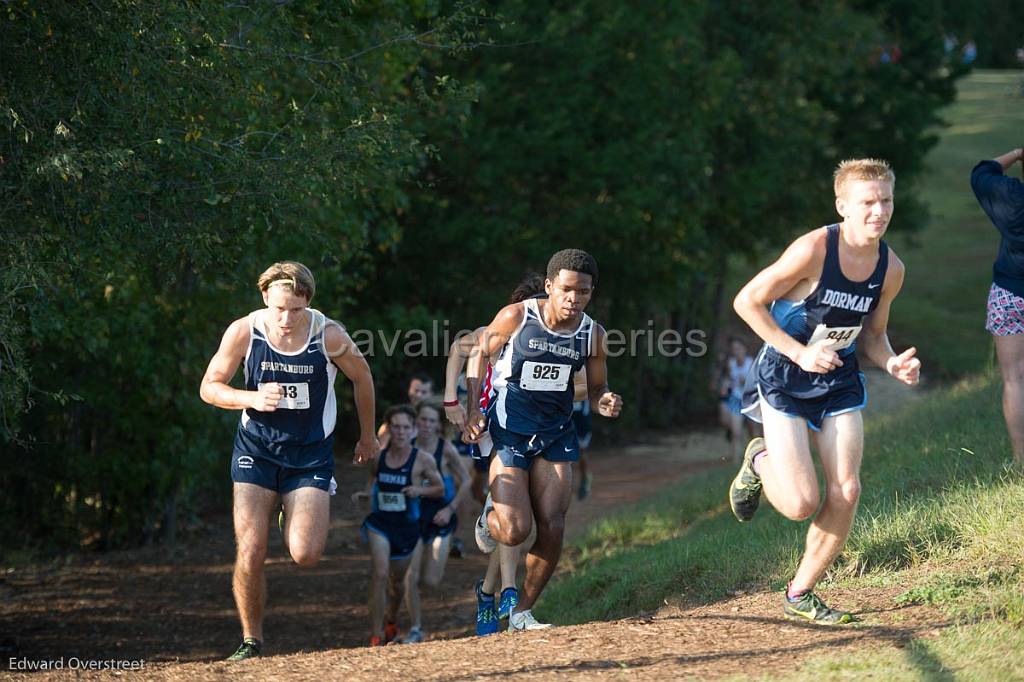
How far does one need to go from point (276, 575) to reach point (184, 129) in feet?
19.7

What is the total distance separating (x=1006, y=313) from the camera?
25.7 feet

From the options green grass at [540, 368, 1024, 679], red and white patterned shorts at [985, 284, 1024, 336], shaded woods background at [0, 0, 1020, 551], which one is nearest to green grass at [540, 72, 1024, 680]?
green grass at [540, 368, 1024, 679]

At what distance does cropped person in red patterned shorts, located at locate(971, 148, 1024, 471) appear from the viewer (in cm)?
781

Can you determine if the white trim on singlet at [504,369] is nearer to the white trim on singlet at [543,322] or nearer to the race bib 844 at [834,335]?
the white trim on singlet at [543,322]

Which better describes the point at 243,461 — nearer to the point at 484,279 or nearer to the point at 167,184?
the point at 167,184

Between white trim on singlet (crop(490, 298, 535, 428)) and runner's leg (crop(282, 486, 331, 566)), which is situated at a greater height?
white trim on singlet (crop(490, 298, 535, 428))

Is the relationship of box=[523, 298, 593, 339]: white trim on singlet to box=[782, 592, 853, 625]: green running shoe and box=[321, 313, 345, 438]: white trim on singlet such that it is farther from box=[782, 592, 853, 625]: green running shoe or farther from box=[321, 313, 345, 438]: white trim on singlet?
box=[782, 592, 853, 625]: green running shoe

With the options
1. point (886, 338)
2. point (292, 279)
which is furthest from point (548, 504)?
point (886, 338)

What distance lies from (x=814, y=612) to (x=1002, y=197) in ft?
10.7

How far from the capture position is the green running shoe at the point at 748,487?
6523 mm

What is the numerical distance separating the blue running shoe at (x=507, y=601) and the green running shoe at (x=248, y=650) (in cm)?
151

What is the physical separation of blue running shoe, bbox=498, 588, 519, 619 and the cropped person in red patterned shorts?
327cm

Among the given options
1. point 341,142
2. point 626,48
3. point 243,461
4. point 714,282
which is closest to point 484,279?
point 626,48

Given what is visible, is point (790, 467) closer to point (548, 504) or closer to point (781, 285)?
point (781, 285)
